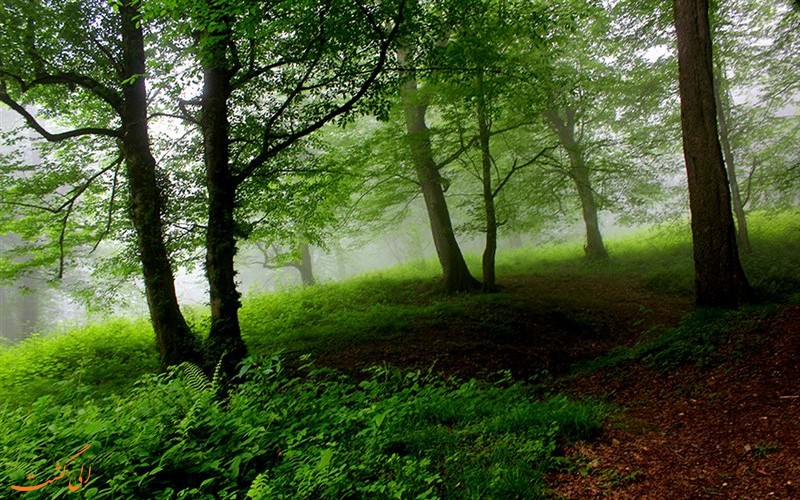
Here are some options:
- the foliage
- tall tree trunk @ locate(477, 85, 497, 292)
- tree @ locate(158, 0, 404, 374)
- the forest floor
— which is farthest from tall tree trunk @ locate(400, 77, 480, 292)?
the foliage

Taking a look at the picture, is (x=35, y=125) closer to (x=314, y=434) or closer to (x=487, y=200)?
(x=314, y=434)

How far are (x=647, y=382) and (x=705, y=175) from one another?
3.58 m

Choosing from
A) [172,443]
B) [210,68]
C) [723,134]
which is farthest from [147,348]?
[723,134]

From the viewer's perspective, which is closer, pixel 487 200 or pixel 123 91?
pixel 123 91

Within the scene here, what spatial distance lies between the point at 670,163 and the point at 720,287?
36.2 ft

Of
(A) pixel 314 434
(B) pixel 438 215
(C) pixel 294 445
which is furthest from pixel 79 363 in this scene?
(B) pixel 438 215

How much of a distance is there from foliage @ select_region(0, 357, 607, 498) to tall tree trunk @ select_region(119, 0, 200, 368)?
3.19 metres

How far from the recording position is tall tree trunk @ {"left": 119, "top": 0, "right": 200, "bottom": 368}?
7234mm

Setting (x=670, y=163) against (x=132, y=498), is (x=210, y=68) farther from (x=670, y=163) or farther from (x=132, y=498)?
(x=670, y=163)

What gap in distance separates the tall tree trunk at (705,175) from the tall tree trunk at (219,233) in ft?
23.7

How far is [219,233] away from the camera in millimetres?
6383

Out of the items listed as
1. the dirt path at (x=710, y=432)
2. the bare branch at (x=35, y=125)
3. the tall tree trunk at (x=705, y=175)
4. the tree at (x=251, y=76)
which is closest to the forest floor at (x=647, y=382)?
the dirt path at (x=710, y=432)

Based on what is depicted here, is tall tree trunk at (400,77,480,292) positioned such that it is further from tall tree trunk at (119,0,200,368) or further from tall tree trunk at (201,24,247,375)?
tall tree trunk at (119,0,200,368)

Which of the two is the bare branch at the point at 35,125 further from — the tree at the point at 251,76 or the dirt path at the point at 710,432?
the dirt path at the point at 710,432
